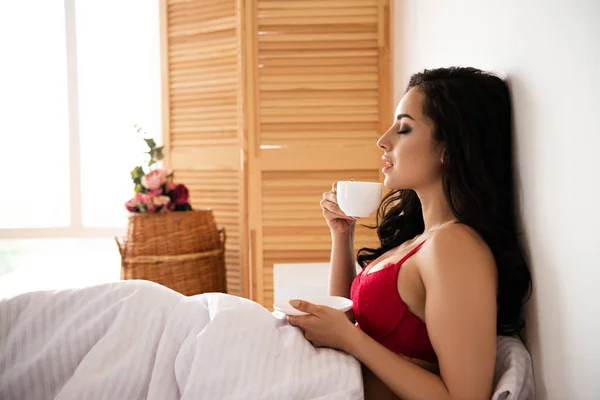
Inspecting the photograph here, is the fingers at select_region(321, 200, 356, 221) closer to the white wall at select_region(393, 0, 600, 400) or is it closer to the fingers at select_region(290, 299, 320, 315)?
the fingers at select_region(290, 299, 320, 315)

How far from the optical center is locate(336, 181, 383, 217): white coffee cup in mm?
1322

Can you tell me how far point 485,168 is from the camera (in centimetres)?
105

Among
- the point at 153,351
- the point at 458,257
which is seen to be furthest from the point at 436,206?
the point at 153,351

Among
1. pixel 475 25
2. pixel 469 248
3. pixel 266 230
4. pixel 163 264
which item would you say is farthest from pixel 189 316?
pixel 163 264

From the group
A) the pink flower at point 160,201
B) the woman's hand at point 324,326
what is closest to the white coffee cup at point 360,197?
the woman's hand at point 324,326

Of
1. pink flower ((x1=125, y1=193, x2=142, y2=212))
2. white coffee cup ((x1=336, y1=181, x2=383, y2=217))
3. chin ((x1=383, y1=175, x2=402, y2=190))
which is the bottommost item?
pink flower ((x1=125, y1=193, x2=142, y2=212))

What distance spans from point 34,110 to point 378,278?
328 centimetres

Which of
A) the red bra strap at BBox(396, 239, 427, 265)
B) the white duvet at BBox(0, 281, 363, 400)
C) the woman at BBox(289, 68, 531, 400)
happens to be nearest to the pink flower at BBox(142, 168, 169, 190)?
the white duvet at BBox(0, 281, 363, 400)

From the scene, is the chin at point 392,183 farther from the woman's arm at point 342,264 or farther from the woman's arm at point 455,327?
the woman's arm at point 342,264

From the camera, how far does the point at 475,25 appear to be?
1.26 m

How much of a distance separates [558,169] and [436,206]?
1.29ft

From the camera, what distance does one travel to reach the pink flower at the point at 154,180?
2668mm

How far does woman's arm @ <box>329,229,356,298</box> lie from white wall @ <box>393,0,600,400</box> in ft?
2.21

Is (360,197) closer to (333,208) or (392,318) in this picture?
(333,208)
